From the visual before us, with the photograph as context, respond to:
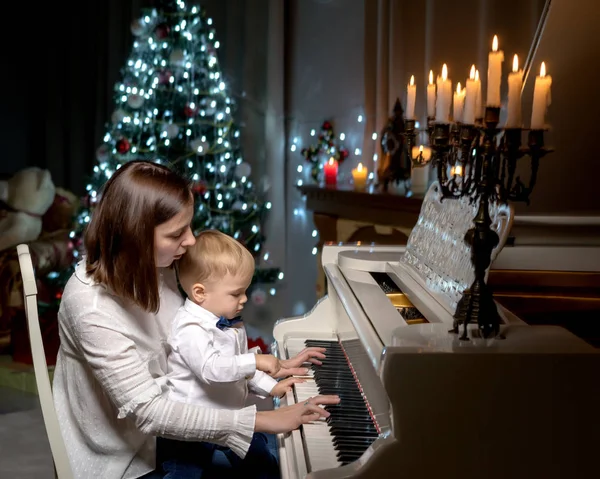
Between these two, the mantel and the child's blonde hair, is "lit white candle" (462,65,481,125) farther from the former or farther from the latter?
the mantel

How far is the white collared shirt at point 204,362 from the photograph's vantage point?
187 cm

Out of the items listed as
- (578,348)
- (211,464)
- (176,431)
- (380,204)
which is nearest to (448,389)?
(578,348)

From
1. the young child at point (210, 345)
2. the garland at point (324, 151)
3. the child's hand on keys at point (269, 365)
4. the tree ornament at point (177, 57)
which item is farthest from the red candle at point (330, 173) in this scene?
the young child at point (210, 345)

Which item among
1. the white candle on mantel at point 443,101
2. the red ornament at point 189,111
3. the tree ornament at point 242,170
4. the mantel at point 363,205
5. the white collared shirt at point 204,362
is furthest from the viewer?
the tree ornament at point 242,170

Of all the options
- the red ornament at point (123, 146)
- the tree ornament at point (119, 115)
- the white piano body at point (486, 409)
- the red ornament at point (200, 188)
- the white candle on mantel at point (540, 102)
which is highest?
the tree ornament at point (119, 115)

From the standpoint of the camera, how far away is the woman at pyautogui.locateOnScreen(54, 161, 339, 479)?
5.56ft

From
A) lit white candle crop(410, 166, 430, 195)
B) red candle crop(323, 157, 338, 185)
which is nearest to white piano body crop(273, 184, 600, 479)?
lit white candle crop(410, 166, 430, 195)

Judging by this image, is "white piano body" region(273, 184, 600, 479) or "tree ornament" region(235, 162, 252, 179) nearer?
"white piano body" region(273, 184, 600, 479)

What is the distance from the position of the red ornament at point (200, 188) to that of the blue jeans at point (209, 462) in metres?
3.89

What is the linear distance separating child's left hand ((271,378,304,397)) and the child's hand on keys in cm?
6

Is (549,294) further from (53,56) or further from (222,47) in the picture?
(53,56)

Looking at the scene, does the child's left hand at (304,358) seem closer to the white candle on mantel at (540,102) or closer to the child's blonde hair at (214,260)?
the child's blonde hair at (214,260)

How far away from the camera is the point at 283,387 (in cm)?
205

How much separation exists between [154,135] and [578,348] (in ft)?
15.5
